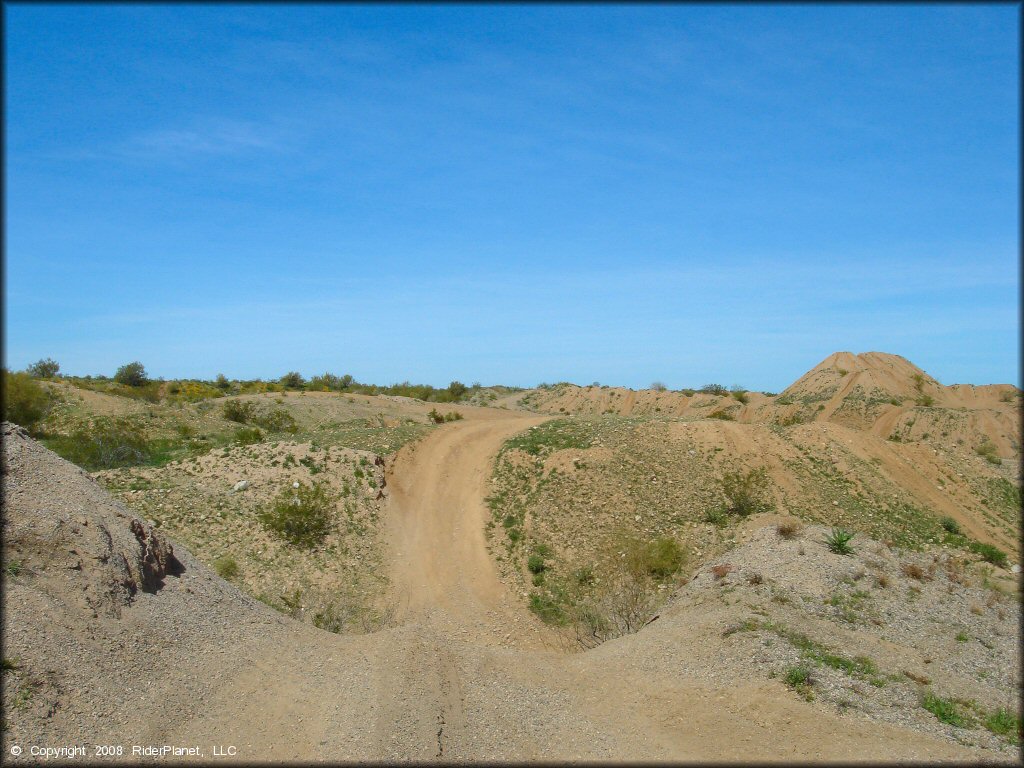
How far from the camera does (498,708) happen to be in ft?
37.0

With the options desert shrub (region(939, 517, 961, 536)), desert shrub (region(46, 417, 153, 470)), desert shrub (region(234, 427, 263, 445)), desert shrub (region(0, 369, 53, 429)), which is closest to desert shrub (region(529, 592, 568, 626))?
desert shrub (region(234, 427, 263, 445))

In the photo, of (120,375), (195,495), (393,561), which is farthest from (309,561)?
(120,375)

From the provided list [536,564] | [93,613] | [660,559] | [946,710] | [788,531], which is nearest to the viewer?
[946,710]

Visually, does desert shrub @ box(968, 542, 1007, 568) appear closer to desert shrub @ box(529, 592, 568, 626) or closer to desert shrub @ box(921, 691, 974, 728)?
desert shrub @ box(921, 691, 974, 728)

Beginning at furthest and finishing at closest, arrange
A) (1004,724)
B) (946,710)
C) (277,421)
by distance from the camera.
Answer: (277,421), (946,710), (1004,724)

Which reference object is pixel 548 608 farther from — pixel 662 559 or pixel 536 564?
pixel 662 559

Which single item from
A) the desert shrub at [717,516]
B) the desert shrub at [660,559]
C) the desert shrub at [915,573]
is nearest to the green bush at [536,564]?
the desert shrub at [660,559]

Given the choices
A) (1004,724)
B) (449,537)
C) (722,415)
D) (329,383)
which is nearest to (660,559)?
(449,537)

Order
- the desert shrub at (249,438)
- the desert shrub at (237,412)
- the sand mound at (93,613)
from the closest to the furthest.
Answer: the sand mound at (93,613)
the desert shrub at (249,438)
the desert shrub at (237,412)

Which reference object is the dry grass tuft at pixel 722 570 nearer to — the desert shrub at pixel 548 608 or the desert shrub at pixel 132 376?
the desert shrub at pixel 548 608

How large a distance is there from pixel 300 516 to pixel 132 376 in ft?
125

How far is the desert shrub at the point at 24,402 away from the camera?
1064 inches

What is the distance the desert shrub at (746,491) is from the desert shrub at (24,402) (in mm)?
26927

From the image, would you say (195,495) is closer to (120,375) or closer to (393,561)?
(393,561)
